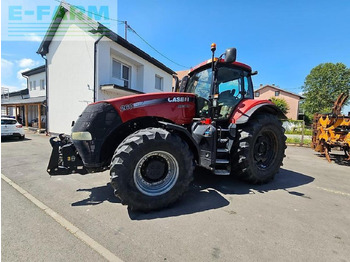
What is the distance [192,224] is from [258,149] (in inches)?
100

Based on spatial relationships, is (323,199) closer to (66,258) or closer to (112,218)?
(112,218)

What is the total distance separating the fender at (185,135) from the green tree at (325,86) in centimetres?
3835

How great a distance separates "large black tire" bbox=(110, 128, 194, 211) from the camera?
8.49ft

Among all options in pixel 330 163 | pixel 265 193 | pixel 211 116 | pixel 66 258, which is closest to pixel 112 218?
pixel 66 258

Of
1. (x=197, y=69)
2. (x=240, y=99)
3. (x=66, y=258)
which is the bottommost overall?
(x=66, y=258)

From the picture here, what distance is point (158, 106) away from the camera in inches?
130

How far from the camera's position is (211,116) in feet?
11.8

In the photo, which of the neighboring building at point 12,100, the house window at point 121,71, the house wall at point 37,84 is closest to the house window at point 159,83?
the house window at point 121,71

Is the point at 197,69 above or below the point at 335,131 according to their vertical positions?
above

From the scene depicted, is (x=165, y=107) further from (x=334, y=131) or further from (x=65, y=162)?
(x=334, y=131)

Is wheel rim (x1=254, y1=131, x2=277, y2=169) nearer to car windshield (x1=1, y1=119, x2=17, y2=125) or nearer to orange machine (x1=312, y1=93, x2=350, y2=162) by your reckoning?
orange machine (x1=312, y1=93, x2=350, y2=162)

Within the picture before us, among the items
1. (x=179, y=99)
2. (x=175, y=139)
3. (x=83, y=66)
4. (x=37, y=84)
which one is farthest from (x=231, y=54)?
(x=37, y=84)

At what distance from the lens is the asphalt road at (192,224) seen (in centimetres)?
193

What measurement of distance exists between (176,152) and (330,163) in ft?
21.7
